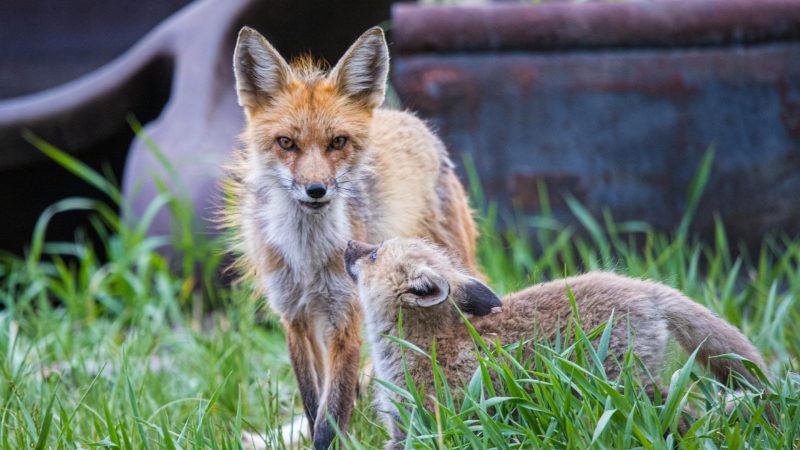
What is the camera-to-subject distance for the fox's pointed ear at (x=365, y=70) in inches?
141

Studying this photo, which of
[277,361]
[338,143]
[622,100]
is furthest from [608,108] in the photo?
[338,143]

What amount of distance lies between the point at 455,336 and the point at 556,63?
3.25m

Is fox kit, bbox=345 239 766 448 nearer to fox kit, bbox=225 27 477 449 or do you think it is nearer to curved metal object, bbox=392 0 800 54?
fox kit, bbox=225 27 477 449

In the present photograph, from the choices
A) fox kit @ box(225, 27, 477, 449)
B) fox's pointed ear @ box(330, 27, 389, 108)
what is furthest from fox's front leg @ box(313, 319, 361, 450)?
fox's pointed ear @ box(330, 27, 389, 108)

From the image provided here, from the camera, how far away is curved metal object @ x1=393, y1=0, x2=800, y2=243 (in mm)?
5793

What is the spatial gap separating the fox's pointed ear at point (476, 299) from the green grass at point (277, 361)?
178 millimetres

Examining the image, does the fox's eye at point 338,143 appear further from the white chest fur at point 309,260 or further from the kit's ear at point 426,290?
the kit's ear at point 426,290

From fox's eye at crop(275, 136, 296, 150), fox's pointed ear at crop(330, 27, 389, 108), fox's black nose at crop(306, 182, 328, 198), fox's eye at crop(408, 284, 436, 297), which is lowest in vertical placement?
fox's eye at crop(408, 284, 436, 297)

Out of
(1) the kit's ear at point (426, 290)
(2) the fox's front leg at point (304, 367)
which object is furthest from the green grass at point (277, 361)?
(1) the kit's ear at point (426, 290)

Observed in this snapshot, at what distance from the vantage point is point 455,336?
3131 mm

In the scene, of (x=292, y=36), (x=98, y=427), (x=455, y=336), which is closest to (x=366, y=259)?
(x=455, y=336)

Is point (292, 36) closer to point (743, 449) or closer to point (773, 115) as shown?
point (773, 115)

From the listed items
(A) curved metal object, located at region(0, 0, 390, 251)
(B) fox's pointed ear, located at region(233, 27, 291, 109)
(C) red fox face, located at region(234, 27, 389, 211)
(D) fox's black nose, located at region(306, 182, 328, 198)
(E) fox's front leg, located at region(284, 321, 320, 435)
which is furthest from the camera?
(A) curved metal object, located at region(0, 0, 390, 251)

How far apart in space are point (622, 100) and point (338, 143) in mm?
2998
